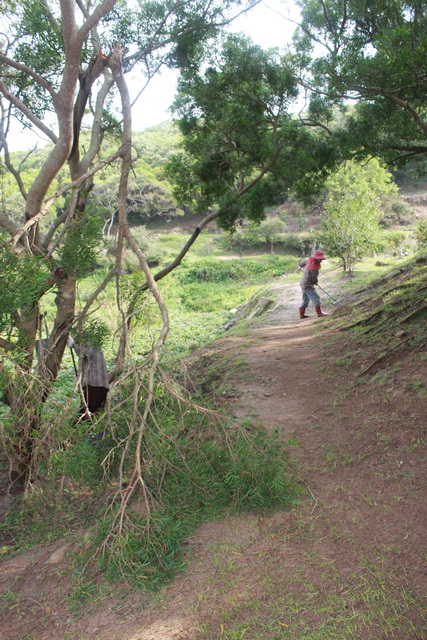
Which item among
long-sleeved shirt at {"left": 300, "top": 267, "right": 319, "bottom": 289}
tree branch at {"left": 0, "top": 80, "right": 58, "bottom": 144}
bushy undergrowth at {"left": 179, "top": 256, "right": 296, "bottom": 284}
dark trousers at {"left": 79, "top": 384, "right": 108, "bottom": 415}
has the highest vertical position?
tree branch at {"left": 0, "top": 80, "right": 58, "bottom": 144}

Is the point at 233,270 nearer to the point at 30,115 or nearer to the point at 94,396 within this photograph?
the point at 94,396

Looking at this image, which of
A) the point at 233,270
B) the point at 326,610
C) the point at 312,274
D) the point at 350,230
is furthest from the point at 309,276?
the point at 233,270

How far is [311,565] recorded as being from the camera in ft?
10.5

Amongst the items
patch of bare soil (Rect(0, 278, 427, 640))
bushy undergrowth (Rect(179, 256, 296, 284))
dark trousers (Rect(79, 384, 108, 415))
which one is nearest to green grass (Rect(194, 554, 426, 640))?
patch of bare soil (Rect(0, 278, 427, 640))

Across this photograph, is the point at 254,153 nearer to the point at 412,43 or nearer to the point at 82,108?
the point at 412,43

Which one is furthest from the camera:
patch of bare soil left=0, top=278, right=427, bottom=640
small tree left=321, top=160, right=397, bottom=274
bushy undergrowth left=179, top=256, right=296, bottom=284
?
bushy undergrowth left=179, top=256, right=296, bottom=284

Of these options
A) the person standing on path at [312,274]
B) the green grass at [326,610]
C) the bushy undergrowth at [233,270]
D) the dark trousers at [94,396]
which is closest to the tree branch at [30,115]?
the dark trousers at [94,396]

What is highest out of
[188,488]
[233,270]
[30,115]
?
[30,115]

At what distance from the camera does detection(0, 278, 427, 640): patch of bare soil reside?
281 cm

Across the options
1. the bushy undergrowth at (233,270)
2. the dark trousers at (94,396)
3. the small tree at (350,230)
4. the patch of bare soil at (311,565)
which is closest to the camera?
the patch of bare soil at (311,565)

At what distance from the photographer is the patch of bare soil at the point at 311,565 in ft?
9.23

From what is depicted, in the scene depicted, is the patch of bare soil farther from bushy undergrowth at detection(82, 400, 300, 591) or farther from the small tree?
the small tree

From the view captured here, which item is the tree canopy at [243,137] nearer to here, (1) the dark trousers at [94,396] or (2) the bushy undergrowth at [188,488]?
(1) the dark trousers at [94,396]

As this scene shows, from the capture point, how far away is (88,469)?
12.3 ft
